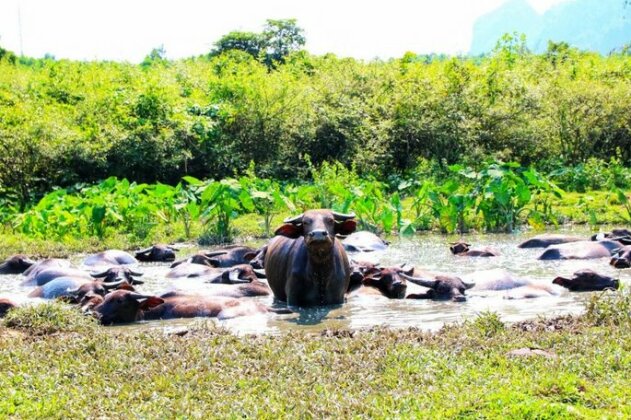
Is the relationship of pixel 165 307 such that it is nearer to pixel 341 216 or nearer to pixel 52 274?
pixel 341 216

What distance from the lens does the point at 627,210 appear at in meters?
16.8

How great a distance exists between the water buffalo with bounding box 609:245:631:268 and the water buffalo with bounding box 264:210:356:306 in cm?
364

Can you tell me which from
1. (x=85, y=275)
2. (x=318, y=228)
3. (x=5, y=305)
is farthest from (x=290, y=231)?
(x=5, y=305)

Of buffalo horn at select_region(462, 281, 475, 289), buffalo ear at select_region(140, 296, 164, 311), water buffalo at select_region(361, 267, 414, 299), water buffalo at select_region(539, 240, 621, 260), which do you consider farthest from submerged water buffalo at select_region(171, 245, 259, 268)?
water buffalo at select_region(539, 240, 621, 260)

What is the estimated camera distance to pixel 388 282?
398 inches

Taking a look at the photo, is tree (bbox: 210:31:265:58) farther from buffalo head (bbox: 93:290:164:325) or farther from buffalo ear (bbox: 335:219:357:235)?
buffalo head (bbox: 93:290:164:325)

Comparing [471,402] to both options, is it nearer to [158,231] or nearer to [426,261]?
[426,261]

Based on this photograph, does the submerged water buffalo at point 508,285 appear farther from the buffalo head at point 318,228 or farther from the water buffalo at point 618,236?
the water buffalo at point 618,236

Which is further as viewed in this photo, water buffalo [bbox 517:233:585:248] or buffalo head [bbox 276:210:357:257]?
water buffalo [bbox 517:233:585:248]

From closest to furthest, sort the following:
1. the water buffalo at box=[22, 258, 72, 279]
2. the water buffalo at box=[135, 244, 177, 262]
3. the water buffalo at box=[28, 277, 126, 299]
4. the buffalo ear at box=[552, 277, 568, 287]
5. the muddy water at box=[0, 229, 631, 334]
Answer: the muddy water at box=[0, 229, 631, 334] < the water buffalo at box=[28, 277, 126, 299] < the buffalo ear at box=[552, 277, 568, 287] < the water buffalo at box=[22, 258, 72, 279] < the water buffalo at box=[135, 244, 177, 262]

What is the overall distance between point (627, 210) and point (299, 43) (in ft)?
87.2

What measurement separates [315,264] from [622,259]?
4201 millimetres

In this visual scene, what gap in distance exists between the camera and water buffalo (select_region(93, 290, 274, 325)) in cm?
881

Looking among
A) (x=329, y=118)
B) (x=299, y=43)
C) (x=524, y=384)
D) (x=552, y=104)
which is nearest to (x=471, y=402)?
(x=524, y=384)
